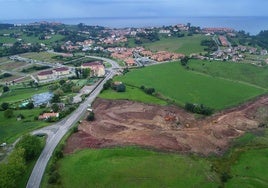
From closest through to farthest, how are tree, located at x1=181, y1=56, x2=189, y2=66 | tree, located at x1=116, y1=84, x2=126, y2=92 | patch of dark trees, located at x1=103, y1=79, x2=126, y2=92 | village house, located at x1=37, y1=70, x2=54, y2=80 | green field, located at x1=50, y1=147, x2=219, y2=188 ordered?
green field, located at x1=50, y1=147, x2=219, y2=188 → tree, located at x1=116, y1=84, x2=126, y2=92 → patch of dark trees, located at x1=103, y1=79, x2=126, y2=92 → village house, located at x1=37, y1=70, x2=54, y2=80 → tree, located at x1=181, y1=56, x2=189, y2=66

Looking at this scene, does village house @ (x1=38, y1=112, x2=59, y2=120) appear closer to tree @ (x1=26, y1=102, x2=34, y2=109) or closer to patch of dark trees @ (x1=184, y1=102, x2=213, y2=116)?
tree @ (x1=26, y1=102, x2=34, y2=109)

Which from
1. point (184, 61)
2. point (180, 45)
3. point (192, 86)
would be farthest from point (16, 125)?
point (180, 45)

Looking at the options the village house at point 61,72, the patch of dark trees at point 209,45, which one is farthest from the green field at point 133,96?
the patch of dark trees at point 209,45

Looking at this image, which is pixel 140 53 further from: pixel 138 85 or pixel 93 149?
pixel 93 149

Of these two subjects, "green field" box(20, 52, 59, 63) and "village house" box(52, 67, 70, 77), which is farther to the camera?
"green field" box(20, 52, 59, 63)

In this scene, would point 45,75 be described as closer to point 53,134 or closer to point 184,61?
point 53,134

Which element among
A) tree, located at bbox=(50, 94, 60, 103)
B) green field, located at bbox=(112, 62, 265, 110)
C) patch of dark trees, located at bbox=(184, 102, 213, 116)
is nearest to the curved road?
tree, located at bbox=(50, 94, 60, 103)

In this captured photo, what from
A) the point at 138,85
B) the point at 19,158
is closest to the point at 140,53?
the point at 138,85
